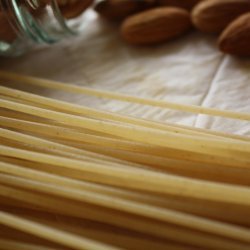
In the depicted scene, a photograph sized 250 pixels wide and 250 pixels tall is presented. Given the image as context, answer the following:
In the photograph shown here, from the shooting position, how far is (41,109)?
0.42 m

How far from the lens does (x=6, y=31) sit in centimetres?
56

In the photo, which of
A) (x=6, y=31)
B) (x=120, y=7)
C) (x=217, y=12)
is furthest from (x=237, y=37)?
(x=6, y=31)

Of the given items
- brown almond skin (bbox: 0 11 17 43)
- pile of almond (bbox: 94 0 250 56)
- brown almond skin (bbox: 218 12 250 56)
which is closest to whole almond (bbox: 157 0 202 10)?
pile of almond (bbox: 94 0 250 56)

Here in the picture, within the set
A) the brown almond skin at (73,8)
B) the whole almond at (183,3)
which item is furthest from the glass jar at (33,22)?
the whole almond at (183,3)

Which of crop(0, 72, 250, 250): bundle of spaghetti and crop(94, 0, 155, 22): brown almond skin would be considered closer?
crop(0, 72, 250, 250): bundle of spaghetti

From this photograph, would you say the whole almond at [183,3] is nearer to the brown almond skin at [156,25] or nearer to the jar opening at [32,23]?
the brown almond skin at [156,25]

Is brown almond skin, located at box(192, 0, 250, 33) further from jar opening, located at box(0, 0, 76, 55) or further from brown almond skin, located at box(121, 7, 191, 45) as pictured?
jar opening, located at box(0, 0, 76, 55)

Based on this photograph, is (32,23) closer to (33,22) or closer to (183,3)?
(33,22)

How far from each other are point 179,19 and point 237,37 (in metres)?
0.11

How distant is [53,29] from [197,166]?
33 cm

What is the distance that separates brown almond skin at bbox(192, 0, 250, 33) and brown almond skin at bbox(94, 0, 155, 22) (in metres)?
0.10

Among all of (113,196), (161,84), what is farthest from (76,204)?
(161,84)

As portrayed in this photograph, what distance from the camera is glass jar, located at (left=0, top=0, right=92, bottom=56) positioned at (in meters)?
0.54

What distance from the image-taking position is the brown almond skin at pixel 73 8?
1.94 ft
